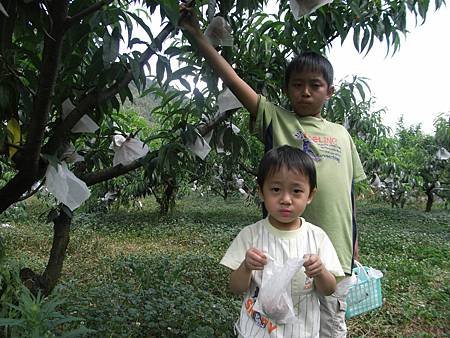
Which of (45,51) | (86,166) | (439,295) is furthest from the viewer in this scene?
(439,295)

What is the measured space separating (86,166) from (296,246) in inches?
54.9

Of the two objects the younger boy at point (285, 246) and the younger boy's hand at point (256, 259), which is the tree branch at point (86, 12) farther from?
the younger boy's hand at point (256, 259)

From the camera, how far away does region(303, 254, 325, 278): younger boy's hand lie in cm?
109

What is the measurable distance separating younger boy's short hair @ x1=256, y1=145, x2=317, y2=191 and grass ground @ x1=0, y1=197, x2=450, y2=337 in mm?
1007

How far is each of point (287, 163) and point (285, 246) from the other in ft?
0.71

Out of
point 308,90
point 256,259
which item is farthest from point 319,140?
point 256,259

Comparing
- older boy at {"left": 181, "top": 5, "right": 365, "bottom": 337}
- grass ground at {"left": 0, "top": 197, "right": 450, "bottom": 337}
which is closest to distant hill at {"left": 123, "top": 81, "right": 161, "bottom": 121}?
older boy at {"left": 181, "top": 5, "right": 365, "bottom": 337}

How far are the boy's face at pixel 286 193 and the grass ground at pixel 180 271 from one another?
0.96m

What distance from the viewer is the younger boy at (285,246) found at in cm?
116

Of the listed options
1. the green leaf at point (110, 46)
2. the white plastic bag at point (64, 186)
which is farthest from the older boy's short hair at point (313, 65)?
the white plastic bag at point (64, 186)

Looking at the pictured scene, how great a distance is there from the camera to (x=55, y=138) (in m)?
1.54

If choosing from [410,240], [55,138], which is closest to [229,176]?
[410,240]

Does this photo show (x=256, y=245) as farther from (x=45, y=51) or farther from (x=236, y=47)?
(x=236, y=47)

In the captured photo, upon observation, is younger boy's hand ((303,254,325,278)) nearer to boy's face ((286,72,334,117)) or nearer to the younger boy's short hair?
the younger boy's short hair
